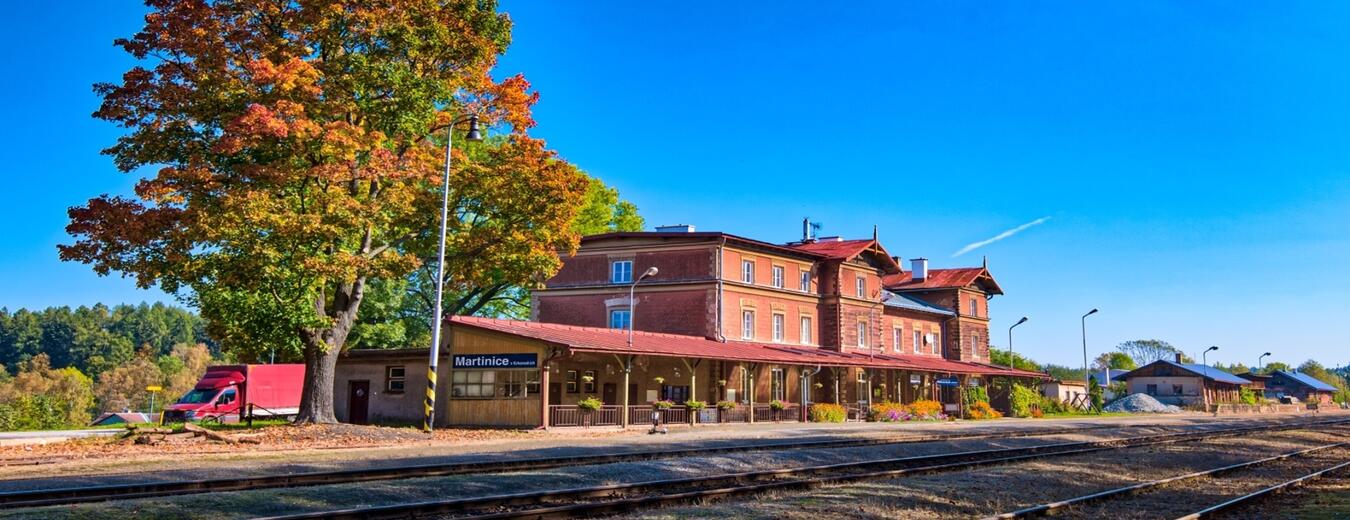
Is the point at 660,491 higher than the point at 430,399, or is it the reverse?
the point at 430,399

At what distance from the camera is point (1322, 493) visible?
1631 cm

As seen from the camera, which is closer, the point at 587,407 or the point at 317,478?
the point at 317,478

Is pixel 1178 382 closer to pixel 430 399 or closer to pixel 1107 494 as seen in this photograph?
pixel 430 399

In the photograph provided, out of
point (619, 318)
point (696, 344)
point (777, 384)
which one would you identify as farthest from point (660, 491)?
point (619, 318)

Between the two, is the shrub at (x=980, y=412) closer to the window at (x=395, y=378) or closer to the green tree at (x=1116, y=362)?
the window at (x=395, y=378)

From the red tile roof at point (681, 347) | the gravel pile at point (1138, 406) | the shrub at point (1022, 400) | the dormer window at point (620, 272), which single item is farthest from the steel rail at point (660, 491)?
the gravel pile at point (1138, 406)

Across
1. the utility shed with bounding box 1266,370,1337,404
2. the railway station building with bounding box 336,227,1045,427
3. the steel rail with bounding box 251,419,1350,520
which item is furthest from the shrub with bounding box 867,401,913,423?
the utility shed with bounding box 1266,370,1337,404

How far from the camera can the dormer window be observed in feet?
152

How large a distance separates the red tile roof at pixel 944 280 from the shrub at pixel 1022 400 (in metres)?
8.12

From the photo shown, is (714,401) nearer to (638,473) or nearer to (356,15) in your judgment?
(356,15)

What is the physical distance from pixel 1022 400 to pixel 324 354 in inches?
1580

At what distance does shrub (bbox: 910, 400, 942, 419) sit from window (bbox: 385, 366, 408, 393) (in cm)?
2390

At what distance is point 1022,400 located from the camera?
185 ft

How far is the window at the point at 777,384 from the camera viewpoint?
4497 cm
